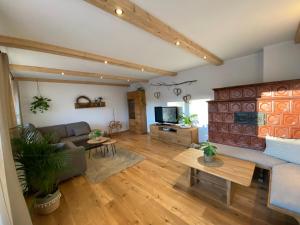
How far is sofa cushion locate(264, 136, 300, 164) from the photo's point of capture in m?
1.99

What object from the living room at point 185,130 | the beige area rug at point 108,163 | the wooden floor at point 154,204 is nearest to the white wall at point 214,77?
the living room at point 185,130

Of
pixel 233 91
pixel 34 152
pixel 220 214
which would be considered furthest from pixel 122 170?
pixel 233 91

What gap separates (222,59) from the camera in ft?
11.3

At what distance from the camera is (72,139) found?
162 inches

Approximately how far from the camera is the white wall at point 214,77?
3.18m

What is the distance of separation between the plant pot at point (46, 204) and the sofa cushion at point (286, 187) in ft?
8.75

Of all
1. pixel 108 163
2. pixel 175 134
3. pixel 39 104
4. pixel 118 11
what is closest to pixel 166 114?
pixel 175 134

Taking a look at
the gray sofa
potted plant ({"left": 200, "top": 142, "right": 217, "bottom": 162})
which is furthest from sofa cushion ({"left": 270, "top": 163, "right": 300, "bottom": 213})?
the gray sofa

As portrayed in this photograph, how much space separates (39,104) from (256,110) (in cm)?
601

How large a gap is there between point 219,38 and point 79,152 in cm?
333

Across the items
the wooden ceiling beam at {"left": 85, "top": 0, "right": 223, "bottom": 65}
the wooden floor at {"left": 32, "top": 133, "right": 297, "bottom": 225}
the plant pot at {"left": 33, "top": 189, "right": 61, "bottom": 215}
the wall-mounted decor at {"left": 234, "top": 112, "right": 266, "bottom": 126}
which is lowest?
the wooden floor at {"left": 32, "top": 133, "right": 297, "bottom": 225}

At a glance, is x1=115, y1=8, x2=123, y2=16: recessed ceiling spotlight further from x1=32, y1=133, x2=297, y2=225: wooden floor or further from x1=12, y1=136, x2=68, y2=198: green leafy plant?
x1=32, y1=133, x2=297, y2=225: wooden floor

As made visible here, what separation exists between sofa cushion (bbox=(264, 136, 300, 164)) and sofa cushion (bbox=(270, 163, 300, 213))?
15 centimetres

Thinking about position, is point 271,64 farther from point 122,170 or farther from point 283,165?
point 122,170
